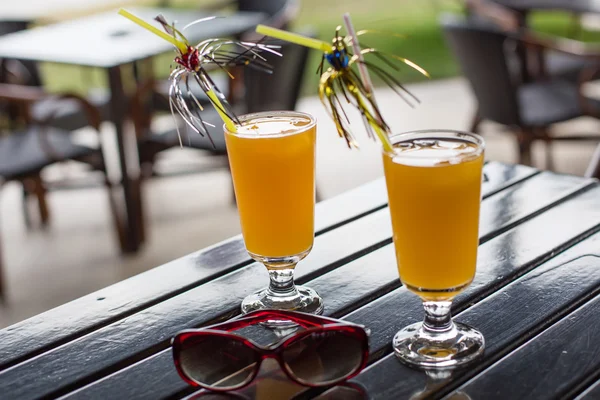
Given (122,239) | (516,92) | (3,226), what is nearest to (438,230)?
(516,92)

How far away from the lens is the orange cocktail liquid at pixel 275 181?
3.13ft

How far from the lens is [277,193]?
0.98 meters

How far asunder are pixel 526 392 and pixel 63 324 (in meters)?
0.56

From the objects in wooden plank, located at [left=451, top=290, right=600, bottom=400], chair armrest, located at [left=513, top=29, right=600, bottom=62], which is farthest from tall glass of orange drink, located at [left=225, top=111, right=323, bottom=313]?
chair armrest, located at [left=513, top=29, right=600, bottom=62]

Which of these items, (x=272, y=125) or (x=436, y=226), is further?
(x=272, y=125)

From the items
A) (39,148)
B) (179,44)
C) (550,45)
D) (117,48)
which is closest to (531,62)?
(550,45)

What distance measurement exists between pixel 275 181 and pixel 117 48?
221 centimetres

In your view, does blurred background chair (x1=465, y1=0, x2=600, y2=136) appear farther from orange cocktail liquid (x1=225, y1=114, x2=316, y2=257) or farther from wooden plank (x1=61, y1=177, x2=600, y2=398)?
orange cocktail liquid (x1=225, y1=114, x2=316, y2=257)

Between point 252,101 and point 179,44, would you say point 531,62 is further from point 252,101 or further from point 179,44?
point 179,44

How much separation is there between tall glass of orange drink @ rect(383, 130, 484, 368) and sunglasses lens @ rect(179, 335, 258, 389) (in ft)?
0.55

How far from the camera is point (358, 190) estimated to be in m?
1.46

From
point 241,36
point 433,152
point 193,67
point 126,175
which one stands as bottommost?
point 126,175

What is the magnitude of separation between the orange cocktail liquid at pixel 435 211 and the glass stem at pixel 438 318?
Result: 2cm

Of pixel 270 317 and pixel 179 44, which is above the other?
pixel 179 44
